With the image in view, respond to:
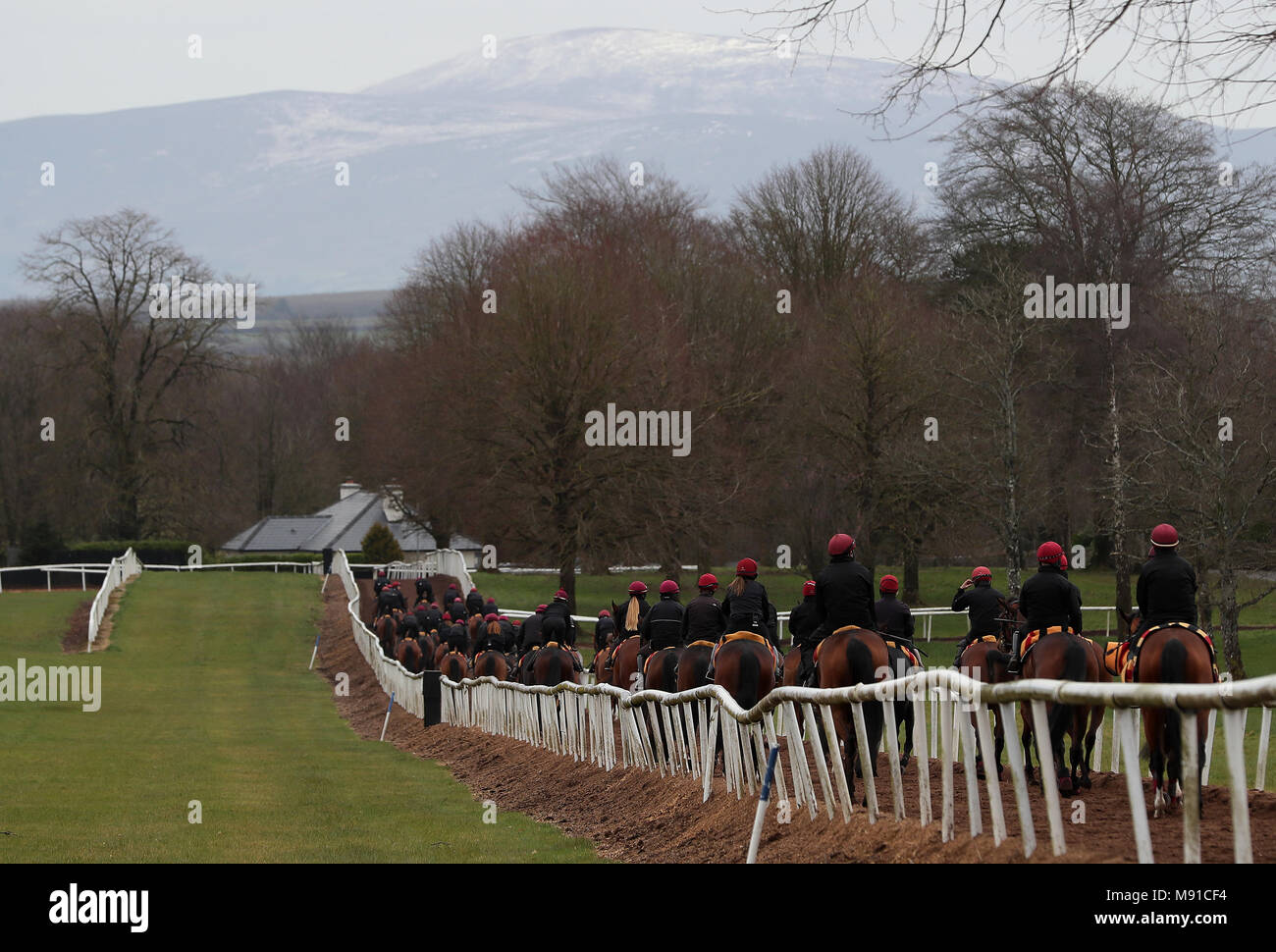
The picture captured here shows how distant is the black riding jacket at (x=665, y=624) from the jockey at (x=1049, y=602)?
16.2 feet

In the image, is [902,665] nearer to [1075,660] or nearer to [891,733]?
[1075,660]

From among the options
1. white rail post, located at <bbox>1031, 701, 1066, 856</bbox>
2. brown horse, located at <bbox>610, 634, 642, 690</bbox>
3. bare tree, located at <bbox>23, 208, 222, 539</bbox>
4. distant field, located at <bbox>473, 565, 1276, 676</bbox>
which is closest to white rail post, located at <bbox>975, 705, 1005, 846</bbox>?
white rail post, located at <bbox>1031, 701, 1066, 856</bbox>

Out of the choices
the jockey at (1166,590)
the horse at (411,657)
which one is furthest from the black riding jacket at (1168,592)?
the horse at (411,657)

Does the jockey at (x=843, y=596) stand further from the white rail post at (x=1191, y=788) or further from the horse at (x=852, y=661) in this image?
the white rail post at (x=1191, y=788)

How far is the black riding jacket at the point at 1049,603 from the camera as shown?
11.6m

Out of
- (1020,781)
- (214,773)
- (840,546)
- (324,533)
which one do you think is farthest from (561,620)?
(324,533)

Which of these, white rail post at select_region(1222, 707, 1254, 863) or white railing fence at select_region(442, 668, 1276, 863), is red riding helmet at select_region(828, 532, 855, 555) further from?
white rail post at select_region(1222, 707, 1254, 863)

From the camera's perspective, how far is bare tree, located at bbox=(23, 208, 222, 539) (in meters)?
62.8

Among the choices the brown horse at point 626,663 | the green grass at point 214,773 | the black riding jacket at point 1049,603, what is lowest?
the green grass at point 214,773

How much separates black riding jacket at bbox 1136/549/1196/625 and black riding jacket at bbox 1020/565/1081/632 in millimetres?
1090

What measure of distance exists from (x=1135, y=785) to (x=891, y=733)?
3.96m

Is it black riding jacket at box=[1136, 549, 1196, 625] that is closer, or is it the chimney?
black riding jacket at box=[1136, 549, 1196, 625]

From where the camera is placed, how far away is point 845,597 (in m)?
11.5
